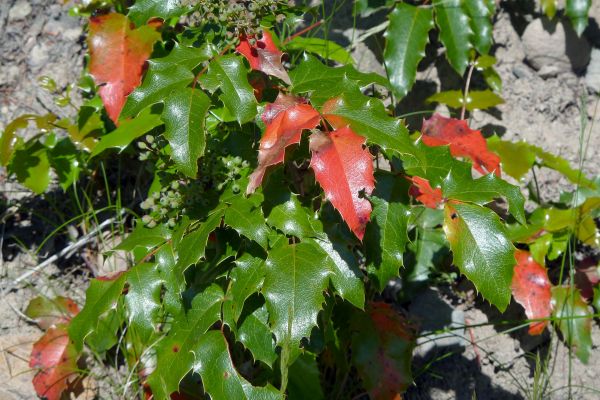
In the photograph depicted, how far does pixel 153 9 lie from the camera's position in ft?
5.33

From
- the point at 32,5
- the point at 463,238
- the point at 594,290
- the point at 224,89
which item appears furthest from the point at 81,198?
the point at 594,290

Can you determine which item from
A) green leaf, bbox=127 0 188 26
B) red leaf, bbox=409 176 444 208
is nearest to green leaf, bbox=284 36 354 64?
green leaf, bbox=127 0 188 26

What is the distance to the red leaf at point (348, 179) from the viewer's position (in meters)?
1.23

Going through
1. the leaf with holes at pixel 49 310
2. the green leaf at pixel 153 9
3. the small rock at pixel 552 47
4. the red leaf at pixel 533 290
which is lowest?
the leaf with holes at pixel 49 310

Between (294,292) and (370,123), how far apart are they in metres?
0.35

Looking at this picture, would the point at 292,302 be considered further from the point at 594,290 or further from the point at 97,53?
the point at 594,290

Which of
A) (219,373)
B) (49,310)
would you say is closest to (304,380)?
(219,373)

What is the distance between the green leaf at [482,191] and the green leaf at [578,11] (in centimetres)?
106

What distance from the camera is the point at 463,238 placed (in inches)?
55.1

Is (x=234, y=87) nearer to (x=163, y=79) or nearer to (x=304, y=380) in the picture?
(x=163, y=79)

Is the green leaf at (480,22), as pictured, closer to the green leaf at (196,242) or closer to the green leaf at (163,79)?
the green leaf at (163,79)

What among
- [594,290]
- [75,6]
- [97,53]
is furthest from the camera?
[75,6]

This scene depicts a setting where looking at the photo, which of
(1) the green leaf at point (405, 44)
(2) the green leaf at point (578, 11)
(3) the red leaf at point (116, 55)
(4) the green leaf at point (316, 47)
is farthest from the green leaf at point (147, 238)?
(2) the green leaf at point (578, 11)

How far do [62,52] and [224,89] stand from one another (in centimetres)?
128
